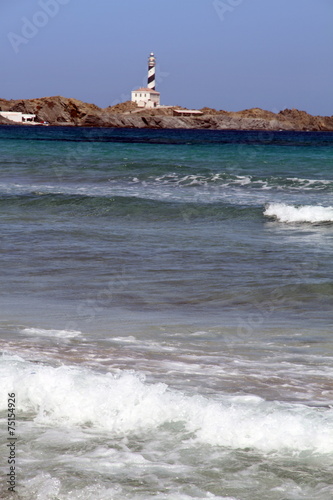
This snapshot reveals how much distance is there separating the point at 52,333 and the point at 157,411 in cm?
224

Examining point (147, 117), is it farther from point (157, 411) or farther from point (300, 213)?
point (157, 411)

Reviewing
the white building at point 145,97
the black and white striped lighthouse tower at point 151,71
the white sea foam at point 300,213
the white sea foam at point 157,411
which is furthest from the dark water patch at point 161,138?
the white building at point 145,97

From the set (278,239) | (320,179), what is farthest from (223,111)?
(278,239)

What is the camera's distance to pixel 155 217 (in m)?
16.2

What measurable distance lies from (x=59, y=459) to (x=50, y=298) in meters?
4.13

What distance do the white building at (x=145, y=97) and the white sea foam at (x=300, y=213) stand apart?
525 feet

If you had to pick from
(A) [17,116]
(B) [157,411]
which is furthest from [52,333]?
(A) [17,116]

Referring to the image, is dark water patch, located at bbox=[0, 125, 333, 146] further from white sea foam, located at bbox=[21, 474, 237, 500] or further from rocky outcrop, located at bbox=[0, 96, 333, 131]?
white sea foam, located at bbox=[21, 474, 237, 500]

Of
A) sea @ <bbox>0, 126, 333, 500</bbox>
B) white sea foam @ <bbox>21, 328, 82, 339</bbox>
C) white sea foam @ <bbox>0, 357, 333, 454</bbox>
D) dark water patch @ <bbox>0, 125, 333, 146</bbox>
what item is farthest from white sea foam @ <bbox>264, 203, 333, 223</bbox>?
dark water patch @ <bbox>0, 125, 333, 146</bbox>

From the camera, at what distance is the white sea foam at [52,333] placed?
21.4 ft

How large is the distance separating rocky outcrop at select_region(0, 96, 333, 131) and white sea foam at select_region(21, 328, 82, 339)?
452ft

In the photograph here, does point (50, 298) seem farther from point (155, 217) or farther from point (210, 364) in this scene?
point (155, 217)

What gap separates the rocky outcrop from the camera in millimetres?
144250

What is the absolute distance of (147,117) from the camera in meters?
144
